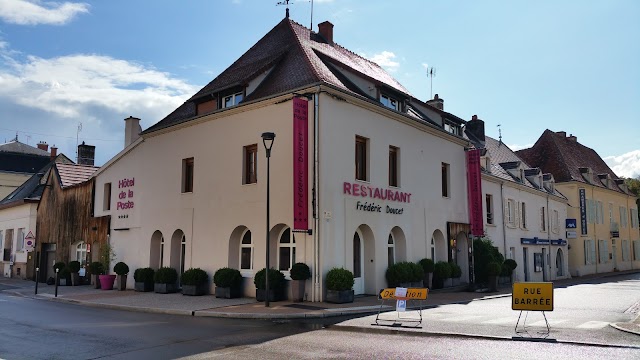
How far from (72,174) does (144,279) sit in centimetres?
1305

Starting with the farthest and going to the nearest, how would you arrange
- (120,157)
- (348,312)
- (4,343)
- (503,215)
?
(503,215)
(120,157)
(348,312)
(4,343)

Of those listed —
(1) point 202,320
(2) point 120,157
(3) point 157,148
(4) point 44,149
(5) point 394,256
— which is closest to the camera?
(1) point 202,320

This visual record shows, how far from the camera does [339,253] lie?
18312 mm

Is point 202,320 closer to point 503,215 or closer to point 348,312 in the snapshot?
point 348,312

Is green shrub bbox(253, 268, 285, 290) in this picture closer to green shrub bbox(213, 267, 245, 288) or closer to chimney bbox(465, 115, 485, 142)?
green shrub bbox(213, 267, 245, 288)

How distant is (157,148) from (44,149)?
134ft

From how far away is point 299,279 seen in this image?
17531 millimetres

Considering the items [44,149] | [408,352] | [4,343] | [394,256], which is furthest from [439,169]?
[44,149]

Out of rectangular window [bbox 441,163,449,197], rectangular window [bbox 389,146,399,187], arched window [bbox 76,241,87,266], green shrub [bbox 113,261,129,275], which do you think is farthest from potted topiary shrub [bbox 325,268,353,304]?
arched window [bbox 76,241,87,266]

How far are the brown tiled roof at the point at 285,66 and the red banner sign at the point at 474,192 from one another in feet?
18.8

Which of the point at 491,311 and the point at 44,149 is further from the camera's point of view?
the point at 44,149

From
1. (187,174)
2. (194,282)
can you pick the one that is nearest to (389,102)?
(187,174)

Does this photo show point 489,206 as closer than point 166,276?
No

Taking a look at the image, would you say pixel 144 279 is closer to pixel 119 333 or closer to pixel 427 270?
pixel 119 333
